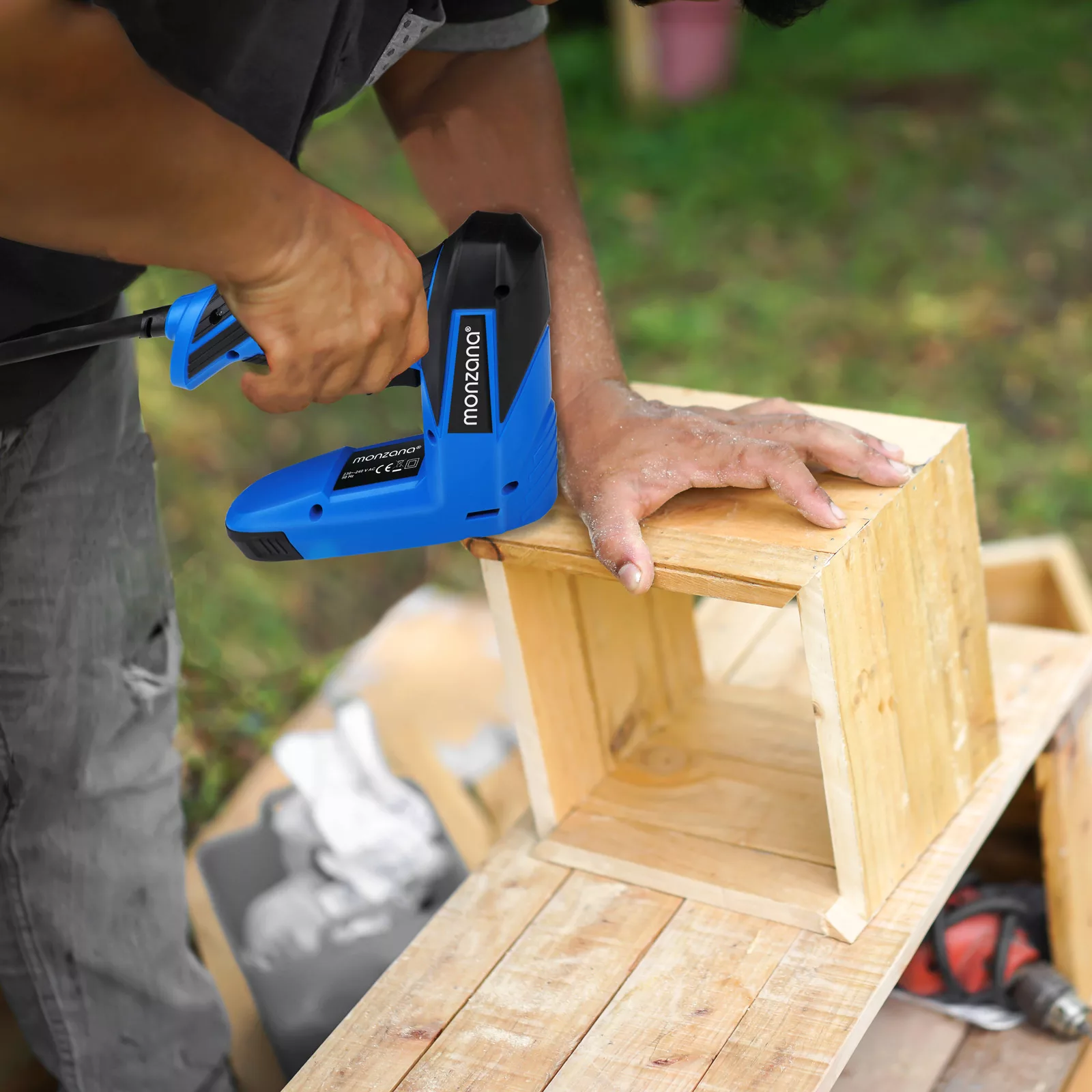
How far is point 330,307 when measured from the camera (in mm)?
1005

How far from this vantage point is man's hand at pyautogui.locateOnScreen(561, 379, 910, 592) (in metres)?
1.31

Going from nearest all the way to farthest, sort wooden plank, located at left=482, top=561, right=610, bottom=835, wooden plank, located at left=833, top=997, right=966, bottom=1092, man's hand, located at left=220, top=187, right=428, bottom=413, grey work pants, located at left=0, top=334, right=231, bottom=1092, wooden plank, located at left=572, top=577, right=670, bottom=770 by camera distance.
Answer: man's hand, located at left=220, top=187, right=428, bottom=413 → grey work pants, located at left=0, top=334, right=231, bottom=1092 → wooden plank, located at left=482, top=561, right=610, bottom=835 → wooden plank, located at left=572, top=577, right=670, bottom=770 → wooden plank, located at left=833, top=997, right=966, bottom=1092

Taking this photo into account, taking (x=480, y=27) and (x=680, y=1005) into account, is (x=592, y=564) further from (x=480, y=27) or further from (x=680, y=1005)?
(x=480, y=27)

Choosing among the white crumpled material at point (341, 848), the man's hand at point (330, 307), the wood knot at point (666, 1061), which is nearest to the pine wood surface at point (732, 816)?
the wood knot at point (666, 1061)

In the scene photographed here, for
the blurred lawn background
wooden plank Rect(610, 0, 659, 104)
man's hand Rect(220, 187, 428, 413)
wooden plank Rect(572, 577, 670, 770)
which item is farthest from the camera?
wooden plank Rect(610, 0, 659, 104)

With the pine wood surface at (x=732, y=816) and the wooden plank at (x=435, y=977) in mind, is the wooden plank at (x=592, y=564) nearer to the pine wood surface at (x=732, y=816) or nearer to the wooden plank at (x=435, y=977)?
the pine wood surface at (x=732, y=816)

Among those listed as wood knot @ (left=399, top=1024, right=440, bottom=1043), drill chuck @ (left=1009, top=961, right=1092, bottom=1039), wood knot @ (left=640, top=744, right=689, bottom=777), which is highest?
wood knot @ (left=399, top=1024, right=440, bottom=1043)

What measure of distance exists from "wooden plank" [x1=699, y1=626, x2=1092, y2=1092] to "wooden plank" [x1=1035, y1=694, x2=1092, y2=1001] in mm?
84

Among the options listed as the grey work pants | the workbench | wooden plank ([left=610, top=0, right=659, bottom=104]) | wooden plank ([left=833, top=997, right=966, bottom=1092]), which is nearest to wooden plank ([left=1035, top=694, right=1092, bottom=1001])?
the workbench

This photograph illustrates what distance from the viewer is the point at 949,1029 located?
1786 millimetres

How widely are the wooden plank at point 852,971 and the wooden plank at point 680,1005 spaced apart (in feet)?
0.07

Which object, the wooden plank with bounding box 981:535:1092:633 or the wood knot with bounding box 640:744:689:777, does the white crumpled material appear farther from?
the wooden plank with bounding box 981:535:1092:633

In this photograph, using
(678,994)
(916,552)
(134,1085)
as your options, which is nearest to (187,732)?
(134,1085)

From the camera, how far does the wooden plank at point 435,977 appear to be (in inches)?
51.3
